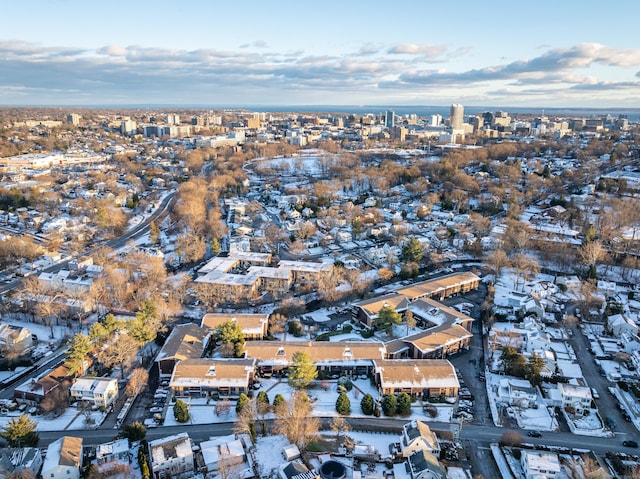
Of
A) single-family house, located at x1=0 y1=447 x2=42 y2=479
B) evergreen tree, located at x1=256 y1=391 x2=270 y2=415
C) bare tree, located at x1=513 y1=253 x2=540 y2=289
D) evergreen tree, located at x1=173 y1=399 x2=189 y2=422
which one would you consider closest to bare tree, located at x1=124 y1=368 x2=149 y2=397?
evergreen tree, located at x1=173 y1=399 x2=189 y2=422

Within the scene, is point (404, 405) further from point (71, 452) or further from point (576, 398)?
point (71, 452)

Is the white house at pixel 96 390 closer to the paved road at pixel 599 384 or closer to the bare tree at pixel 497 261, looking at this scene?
the paved road at pixel 599 384

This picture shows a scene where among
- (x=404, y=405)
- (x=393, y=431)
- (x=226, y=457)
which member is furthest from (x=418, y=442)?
(x=226, y=457)

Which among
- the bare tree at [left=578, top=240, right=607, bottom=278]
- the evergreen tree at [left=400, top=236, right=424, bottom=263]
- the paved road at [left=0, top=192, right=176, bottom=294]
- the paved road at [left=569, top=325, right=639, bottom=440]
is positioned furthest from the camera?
the evergreen tree at [left=400, top=236, right=424, bottom=263]

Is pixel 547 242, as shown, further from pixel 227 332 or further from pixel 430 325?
pixel 227 332

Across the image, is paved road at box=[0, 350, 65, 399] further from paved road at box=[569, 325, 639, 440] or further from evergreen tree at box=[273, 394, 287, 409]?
paved road at box=[569, 325, 639, 440]

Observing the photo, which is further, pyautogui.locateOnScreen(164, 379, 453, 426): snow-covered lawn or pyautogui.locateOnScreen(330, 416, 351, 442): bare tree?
pyautogui.locateOnScreen(164, 379, 453, 426): snow-covered lawn

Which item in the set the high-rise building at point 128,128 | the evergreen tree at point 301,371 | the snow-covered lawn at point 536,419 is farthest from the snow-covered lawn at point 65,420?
the high-rise building at point 128,128
